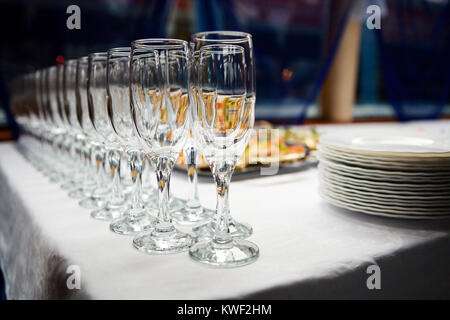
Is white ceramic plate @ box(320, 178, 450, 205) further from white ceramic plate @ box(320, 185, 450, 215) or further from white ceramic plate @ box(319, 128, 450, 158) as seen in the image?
white ceramic plate @ box(319, 128, 450, 158)

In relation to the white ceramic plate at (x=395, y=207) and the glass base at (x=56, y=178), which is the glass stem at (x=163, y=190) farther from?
the glass base at (x=56, y=178)

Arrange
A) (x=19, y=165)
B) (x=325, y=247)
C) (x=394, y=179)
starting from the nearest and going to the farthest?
(x=325, y=247) < (x=394, y=179) < (x=19, y=165)

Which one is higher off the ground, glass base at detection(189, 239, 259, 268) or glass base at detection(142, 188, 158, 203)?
glass base at detection(189, 239, 259, 268)

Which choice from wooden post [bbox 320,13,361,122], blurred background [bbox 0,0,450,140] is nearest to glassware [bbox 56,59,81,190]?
blurred background [bbox 0,0,450,140]

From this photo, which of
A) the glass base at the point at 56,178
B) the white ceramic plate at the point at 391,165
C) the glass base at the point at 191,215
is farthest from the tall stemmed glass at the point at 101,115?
the white ceramic plate at the point at 391,165

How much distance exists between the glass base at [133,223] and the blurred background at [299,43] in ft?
6.88

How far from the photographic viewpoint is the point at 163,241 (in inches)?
24.5

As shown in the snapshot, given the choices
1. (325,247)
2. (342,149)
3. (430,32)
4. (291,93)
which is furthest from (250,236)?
(430,32)

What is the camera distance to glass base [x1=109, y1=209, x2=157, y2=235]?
2.26 feet

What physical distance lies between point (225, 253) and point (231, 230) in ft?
0.38

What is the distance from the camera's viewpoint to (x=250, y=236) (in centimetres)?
67

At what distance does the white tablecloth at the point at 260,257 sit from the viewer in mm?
505

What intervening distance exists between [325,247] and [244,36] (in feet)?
1.14

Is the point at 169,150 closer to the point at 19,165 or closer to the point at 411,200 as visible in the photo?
the point at 411,200
